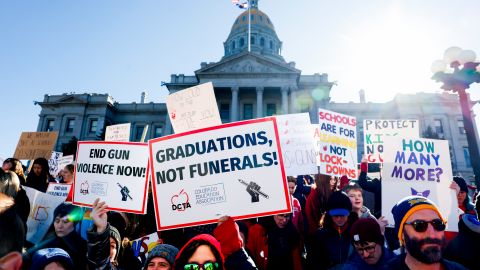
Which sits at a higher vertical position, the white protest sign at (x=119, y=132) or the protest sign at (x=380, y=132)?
the white protest sign at (x=119, y=132)

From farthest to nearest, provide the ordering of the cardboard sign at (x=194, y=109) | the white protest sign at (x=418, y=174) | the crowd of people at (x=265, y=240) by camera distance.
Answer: the white protest sign at (x=418, y=174) → the cardboard sign at (x=194, y=109) → the crowd of people at (x=265, y=240)

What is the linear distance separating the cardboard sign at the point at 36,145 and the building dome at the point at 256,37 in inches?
1945

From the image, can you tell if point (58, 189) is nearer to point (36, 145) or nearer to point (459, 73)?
point (36, 145)

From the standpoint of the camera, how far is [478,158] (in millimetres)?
5293

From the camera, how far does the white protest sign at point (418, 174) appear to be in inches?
163

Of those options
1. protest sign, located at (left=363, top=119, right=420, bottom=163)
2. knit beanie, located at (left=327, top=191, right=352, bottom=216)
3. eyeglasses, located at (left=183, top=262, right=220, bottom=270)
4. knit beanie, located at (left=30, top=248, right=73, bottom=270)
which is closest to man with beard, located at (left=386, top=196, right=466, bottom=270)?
knit beanie, located at (left=327, top=191, right=352, bottom=216)

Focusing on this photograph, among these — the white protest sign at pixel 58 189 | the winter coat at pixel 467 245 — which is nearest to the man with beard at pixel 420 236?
the winter coat at pixel 467 245

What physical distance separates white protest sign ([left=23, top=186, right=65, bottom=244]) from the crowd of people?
0.19 m

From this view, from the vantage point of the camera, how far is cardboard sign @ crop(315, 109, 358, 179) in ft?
17.6

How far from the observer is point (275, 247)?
363 centimetres

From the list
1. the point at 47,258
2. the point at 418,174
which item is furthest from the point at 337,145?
the point at 47,258

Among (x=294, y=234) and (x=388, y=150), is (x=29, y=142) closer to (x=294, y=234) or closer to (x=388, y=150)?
(x=294, y=234)

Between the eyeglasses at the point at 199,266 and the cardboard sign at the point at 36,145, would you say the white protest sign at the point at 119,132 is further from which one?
the eyeglasses at the point at 199,266

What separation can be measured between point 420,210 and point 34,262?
294 centimetres
